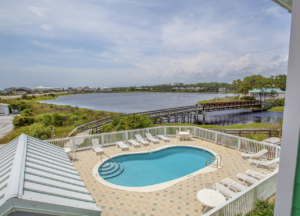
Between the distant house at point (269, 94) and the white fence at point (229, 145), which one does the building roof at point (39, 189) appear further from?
the distant house at point (269, 94)

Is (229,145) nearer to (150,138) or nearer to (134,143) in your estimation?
(150,138)

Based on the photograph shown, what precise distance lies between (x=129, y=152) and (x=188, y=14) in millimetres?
16372

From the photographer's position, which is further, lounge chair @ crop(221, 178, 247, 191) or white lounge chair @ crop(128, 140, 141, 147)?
white lounge chair @ crop(128, 140, 141, 147)

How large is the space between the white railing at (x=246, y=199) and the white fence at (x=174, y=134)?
14.9 feet

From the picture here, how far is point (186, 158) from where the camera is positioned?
1087 cm

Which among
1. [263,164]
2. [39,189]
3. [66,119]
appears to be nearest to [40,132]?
[66,119]

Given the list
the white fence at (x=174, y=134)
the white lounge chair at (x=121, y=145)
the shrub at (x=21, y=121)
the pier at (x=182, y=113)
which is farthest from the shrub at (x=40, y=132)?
the white lounge chair at (x=121, y=145)

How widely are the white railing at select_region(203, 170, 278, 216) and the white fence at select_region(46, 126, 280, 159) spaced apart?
4.55 m

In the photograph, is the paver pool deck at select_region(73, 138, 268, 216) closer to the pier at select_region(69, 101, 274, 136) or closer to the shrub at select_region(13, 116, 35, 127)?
the pier at select_region(69, 101, 274, 136)

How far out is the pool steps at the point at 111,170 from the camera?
832 cm

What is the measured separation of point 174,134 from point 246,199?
945 centimetres

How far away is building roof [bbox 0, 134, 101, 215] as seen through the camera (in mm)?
1894

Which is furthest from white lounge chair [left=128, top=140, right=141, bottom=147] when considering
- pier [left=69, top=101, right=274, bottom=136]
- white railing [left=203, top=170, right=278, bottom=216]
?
pier [left=69, top=101, right=274, bottom=136]

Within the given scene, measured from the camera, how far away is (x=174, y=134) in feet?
46.1
